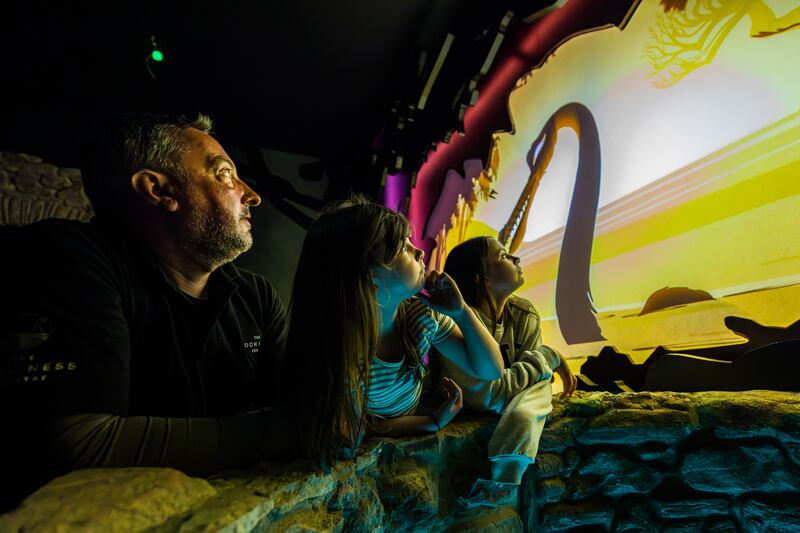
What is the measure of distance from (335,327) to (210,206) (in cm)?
53

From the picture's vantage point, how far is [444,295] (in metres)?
1.18

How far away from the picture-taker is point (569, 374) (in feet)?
5.13

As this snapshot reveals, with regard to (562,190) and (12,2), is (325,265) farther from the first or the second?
(12,2)

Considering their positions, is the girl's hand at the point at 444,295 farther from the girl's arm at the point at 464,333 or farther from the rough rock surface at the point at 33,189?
the rough rock surface at the point at 33,189

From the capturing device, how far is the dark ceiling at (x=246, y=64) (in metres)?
2.86

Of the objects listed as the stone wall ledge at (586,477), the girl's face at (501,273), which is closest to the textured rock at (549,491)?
the stone wall ledge at (586,477)

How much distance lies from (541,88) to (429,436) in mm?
2139

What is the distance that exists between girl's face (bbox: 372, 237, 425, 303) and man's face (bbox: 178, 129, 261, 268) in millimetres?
393

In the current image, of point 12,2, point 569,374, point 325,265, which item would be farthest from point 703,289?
point 12,2

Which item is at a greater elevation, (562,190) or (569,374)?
(562,190)

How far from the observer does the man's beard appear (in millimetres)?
1128

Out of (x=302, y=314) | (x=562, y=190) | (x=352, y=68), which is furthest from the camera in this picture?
(x=352, y=68)

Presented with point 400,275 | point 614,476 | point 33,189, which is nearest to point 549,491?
point 614,476

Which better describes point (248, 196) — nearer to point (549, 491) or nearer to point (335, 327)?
point (335, 327)
